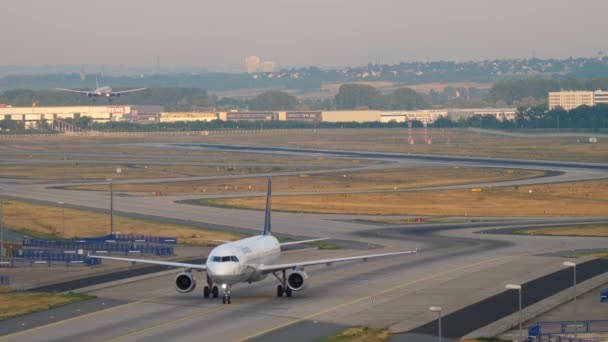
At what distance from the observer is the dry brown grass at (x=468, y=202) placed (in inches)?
5502

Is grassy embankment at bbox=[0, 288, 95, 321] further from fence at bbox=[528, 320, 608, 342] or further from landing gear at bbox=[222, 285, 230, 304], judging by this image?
fence at bbox=[528, 320, 608, 342]

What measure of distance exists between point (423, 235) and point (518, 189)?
4990cm

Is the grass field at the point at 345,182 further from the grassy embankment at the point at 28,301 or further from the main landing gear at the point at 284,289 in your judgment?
the main landing gear at the point at 284,289

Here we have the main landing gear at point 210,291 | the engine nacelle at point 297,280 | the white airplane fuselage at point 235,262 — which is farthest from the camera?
the main landing gear at point 210,291

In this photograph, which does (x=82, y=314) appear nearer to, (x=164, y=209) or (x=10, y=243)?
(x=10, y=243)

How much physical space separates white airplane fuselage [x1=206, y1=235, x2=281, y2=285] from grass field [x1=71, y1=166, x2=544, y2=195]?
96401 millimetres

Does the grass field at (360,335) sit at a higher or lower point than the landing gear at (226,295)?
lower

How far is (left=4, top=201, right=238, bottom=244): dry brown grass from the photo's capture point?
389 feet

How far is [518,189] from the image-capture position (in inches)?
6373

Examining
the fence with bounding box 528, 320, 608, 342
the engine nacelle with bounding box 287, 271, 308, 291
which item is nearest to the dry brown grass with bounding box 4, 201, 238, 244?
the engine nacelle with bounding box 287, 271, 308, 291

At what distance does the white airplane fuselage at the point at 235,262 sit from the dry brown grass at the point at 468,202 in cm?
6854

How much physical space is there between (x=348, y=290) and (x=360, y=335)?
16890 mm

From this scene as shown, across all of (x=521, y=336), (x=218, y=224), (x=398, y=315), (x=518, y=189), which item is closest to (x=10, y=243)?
(x=218, y=224)

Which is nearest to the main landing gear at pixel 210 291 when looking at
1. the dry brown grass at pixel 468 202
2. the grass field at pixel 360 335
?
the grass field at pixel 360 335
